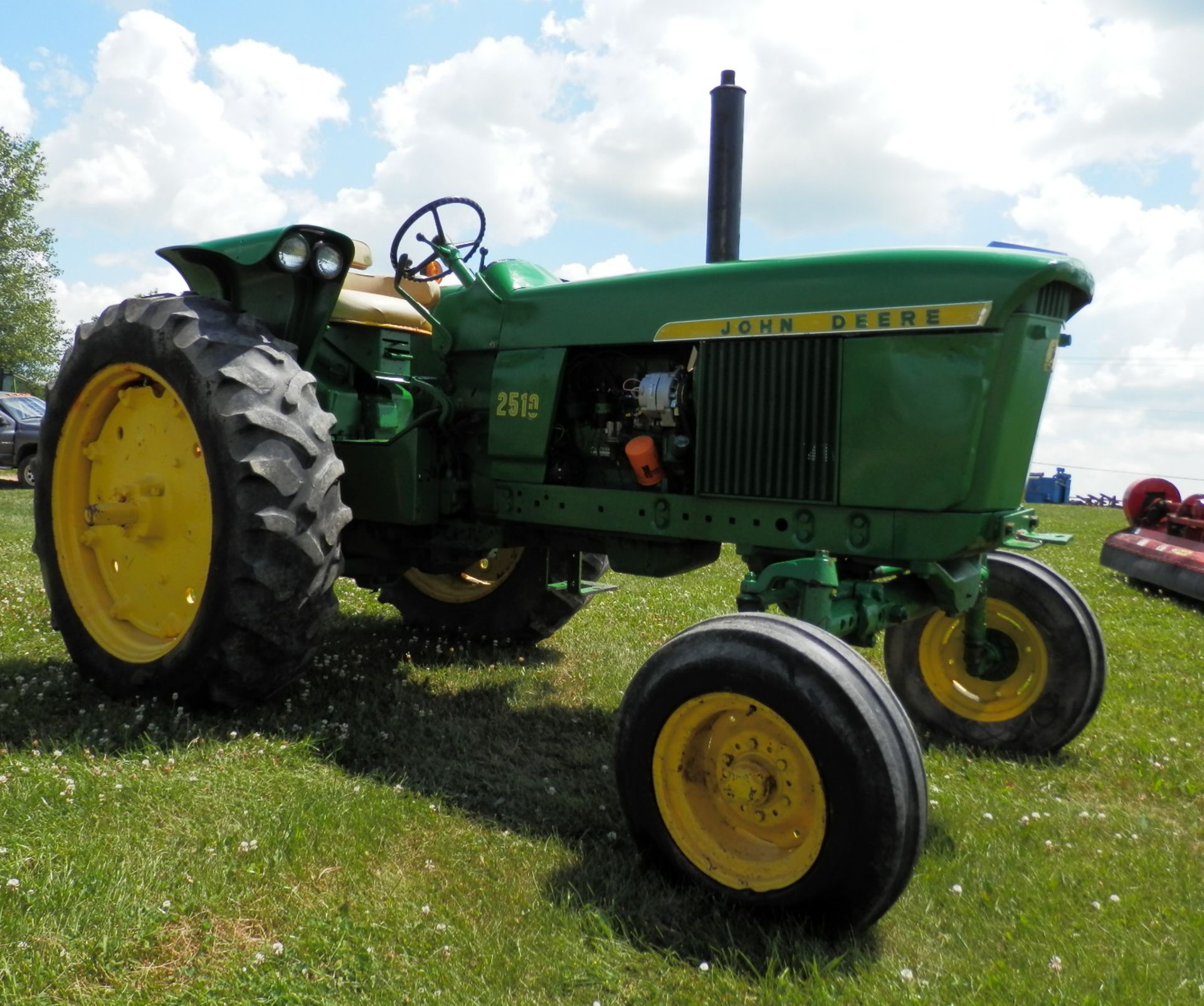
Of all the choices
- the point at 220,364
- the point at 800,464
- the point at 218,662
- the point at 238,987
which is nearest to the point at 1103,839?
the point at 800,464

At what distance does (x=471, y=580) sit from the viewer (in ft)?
19.0

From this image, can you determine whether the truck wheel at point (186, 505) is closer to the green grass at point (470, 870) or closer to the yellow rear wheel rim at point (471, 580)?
the green grass at point (470, 870)

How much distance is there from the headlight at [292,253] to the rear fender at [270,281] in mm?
18

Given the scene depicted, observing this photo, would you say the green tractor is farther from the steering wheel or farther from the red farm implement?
the red farm implement

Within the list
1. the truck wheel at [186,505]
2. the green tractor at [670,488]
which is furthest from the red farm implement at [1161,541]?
the truck wheel at [186,505]

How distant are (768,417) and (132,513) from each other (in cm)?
263

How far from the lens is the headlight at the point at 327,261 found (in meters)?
4.36

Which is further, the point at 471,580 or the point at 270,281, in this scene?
the point at 471,580

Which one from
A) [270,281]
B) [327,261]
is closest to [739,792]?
[327,261]

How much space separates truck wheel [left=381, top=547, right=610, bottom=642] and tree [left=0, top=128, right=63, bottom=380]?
102 feet

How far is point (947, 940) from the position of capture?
278 centimetres

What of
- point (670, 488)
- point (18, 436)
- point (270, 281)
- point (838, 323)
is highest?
point (270, 281)

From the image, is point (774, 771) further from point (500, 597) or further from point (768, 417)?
point (500, 597)

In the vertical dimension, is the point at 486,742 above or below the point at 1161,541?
below
